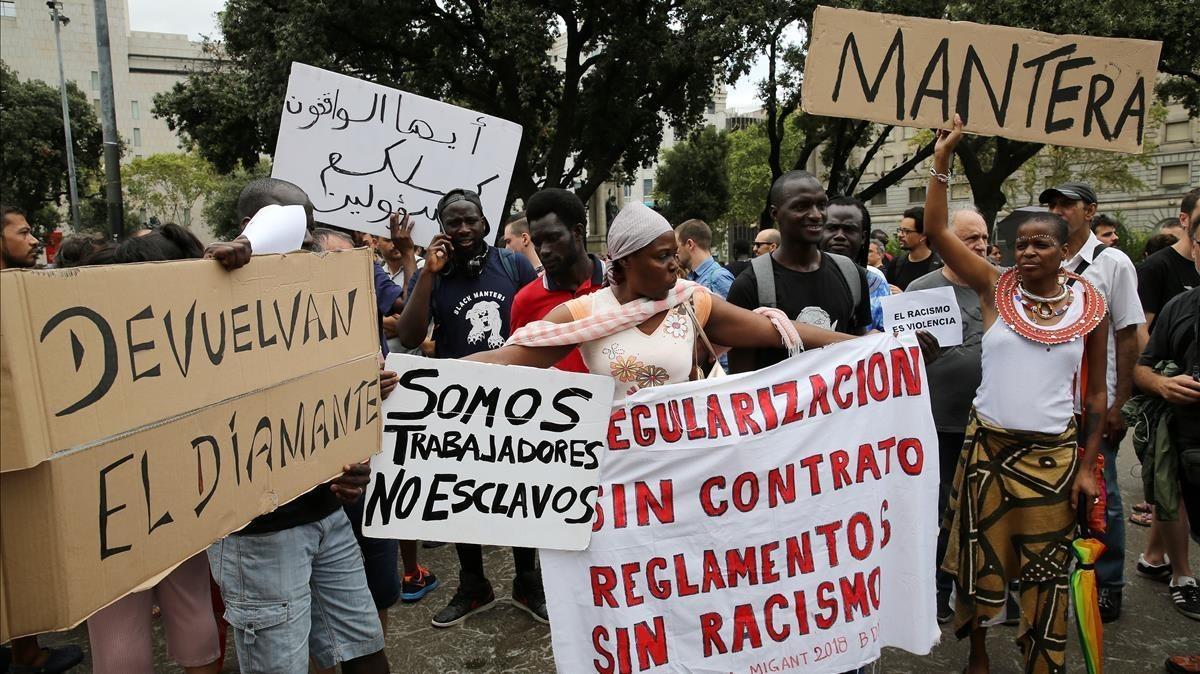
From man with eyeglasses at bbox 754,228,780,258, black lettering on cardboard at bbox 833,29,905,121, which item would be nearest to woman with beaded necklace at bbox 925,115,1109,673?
black lettering on cardboard at bbox 833,29,905,121

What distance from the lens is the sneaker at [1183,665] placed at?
3.36 m

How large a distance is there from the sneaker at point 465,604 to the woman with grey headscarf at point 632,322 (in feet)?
6.61

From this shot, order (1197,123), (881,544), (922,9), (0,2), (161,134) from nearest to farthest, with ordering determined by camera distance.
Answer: (881,544), (922,9), (1197,123), (0,2), (161,134)

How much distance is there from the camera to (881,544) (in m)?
2.86

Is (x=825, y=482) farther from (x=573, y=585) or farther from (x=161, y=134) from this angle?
(x=161, y=134)

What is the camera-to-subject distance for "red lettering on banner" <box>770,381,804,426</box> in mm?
2783

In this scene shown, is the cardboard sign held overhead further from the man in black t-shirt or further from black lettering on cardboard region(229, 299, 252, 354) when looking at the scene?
black lettering on cardboard region(229, 299, 252, 354)

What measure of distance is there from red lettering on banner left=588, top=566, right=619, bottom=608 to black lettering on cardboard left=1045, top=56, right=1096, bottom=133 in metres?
2.68

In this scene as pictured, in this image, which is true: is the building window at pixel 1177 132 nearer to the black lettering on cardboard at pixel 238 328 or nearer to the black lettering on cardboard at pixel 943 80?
the black lettering on cardboard at pixel 943 80

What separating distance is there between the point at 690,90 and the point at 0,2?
76486 millimetres

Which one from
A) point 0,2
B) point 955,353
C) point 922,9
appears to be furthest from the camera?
point 0,2

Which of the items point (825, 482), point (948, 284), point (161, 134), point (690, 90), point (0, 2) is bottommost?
point (825, 482)

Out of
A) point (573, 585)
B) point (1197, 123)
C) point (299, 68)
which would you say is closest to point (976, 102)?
point (573, 585)

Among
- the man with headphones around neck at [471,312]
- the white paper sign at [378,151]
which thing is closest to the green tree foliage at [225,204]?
the white paper sign at [378,151]
